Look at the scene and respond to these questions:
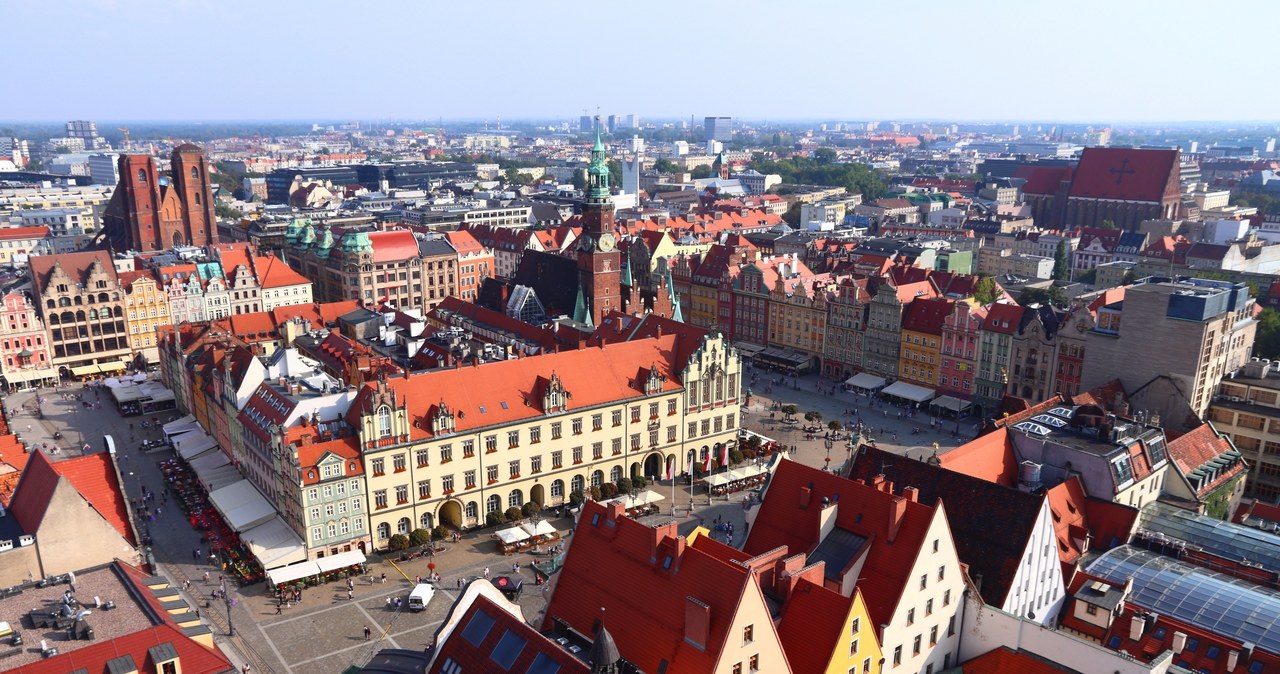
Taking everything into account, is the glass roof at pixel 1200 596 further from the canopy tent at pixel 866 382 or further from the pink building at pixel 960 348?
the canopy tent at pixel 866 382

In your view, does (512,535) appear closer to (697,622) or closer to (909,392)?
(697,622)

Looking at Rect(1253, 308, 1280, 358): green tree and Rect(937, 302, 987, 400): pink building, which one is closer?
Rect(937, 302, 987, 400): pink building

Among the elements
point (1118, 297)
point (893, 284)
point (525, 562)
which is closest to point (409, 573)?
point (525, 562)

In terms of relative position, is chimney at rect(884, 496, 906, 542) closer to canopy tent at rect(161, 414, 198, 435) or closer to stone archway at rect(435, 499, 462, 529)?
stone archway at rect(435, 499, 462, 529)

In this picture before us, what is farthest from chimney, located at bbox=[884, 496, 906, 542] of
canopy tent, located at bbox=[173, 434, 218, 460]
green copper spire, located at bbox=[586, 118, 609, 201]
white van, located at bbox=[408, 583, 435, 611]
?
green copper spire, located at bbox=[586, 118, 609, 201]

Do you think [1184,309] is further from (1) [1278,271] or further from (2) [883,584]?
(1) [1278,271]

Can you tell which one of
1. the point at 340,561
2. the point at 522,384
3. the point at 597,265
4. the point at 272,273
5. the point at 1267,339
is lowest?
the point at 340,561

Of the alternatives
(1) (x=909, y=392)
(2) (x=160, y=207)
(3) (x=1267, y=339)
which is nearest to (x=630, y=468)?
(1) (x=909, y=392)
